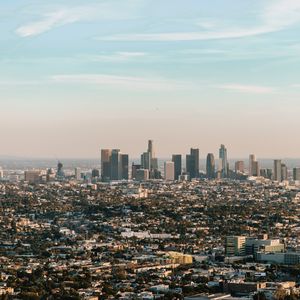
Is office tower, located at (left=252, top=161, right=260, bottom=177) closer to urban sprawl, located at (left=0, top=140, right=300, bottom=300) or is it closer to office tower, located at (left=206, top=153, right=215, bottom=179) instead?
office tower, located at (left=206, top=153, right=215, bottom=179)

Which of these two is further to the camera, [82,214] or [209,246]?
[82,214]

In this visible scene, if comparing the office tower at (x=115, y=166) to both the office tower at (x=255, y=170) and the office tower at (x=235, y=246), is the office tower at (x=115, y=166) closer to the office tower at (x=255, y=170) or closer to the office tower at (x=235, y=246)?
the office tower at (x=255, y=170)

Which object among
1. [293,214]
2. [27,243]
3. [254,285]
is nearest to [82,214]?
[293,214]

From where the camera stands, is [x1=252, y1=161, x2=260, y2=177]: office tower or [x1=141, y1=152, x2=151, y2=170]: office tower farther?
[x1=252, y1=161, x2=260, y2=177]: office tower

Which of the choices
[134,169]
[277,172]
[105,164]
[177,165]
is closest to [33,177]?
[105,164]

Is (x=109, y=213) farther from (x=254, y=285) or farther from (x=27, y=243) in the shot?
(x=254, y=285)

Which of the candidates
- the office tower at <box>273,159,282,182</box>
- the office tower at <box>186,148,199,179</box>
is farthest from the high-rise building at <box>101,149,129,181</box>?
the office tower at <box>273,159,282,182</box>

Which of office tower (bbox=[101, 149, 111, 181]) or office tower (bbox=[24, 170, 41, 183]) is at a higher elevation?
office tower (bbox=[101, 149, 111, 181])
